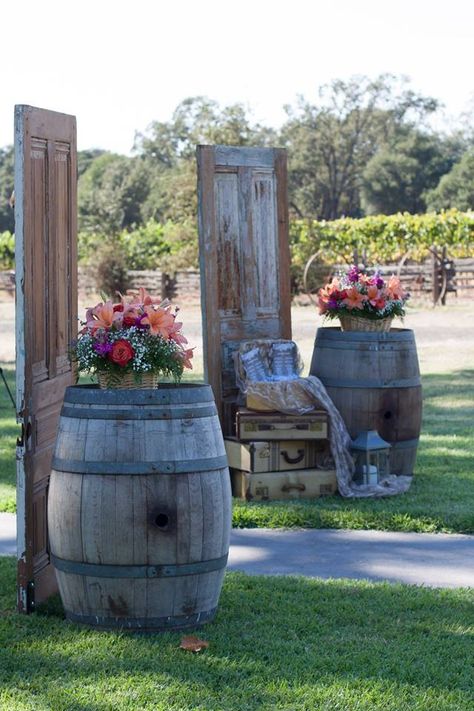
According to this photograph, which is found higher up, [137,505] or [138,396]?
[138,396]

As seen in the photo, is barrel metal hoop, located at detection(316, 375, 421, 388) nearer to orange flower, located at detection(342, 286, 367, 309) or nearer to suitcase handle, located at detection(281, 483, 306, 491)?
orange flower, located at detection(342, 286, 367, 309)

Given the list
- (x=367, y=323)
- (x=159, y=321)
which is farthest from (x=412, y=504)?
(x=159, y=321)

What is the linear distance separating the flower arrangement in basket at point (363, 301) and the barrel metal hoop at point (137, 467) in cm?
409

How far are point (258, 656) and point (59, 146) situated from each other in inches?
107

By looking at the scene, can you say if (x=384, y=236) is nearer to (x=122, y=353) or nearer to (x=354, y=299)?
(x=354, y=299)

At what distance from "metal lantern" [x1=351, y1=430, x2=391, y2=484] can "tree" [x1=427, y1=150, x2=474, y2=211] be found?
2134 inches

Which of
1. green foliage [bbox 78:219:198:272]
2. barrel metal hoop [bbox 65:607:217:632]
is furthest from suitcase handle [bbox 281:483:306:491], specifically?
green foliage [bbox 78:219:198:272]

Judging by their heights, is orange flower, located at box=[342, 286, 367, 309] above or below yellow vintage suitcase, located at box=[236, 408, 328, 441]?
above

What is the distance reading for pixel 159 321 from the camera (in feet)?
17.7

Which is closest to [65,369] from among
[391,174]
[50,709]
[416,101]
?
[50,709]

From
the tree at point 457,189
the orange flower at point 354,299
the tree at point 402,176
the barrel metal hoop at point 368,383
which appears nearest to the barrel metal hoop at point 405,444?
the barrel metal hoop at point 368,383

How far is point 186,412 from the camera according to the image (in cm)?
516

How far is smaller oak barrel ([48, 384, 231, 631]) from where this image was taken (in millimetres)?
5059

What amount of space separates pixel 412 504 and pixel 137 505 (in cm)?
361
